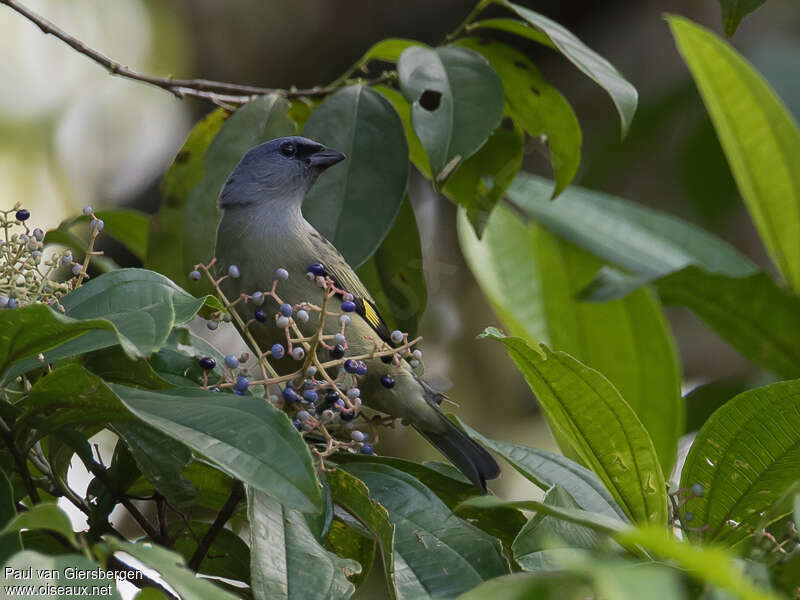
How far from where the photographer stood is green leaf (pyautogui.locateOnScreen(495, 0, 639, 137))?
2.19 metres

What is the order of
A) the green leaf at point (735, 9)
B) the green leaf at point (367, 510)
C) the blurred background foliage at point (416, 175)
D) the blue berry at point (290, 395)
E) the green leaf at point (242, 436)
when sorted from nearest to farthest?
the green leaf at point (242, 436)
the green leaf at point (367, 510)
the blue berry at point (290, 395)
the green leaf at point (735, 9)
the blurred background foliage at point (416, 175)

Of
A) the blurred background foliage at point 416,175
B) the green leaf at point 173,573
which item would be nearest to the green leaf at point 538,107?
the green leaf at point 173,573

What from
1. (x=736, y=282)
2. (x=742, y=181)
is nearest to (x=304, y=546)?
(x=736, y=282)

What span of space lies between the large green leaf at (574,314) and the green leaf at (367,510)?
5.33 feet

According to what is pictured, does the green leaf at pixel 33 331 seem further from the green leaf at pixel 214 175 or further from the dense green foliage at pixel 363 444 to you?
the green leaf at pixel 214 175

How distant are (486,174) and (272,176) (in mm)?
589

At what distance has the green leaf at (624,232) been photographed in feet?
11.9

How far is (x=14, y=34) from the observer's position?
7.09 metres

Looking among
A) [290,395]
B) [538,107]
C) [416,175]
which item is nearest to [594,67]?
[538,107]

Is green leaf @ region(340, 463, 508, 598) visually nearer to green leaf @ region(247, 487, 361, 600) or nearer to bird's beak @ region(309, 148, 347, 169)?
green leaf @ region(247, 487, 361, 600)

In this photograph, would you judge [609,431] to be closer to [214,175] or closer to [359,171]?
[359,171]

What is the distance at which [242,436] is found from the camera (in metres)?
1.38

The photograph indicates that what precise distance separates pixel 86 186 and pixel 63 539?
4128 millimetres

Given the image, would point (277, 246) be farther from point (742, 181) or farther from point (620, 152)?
point (620, 152)
